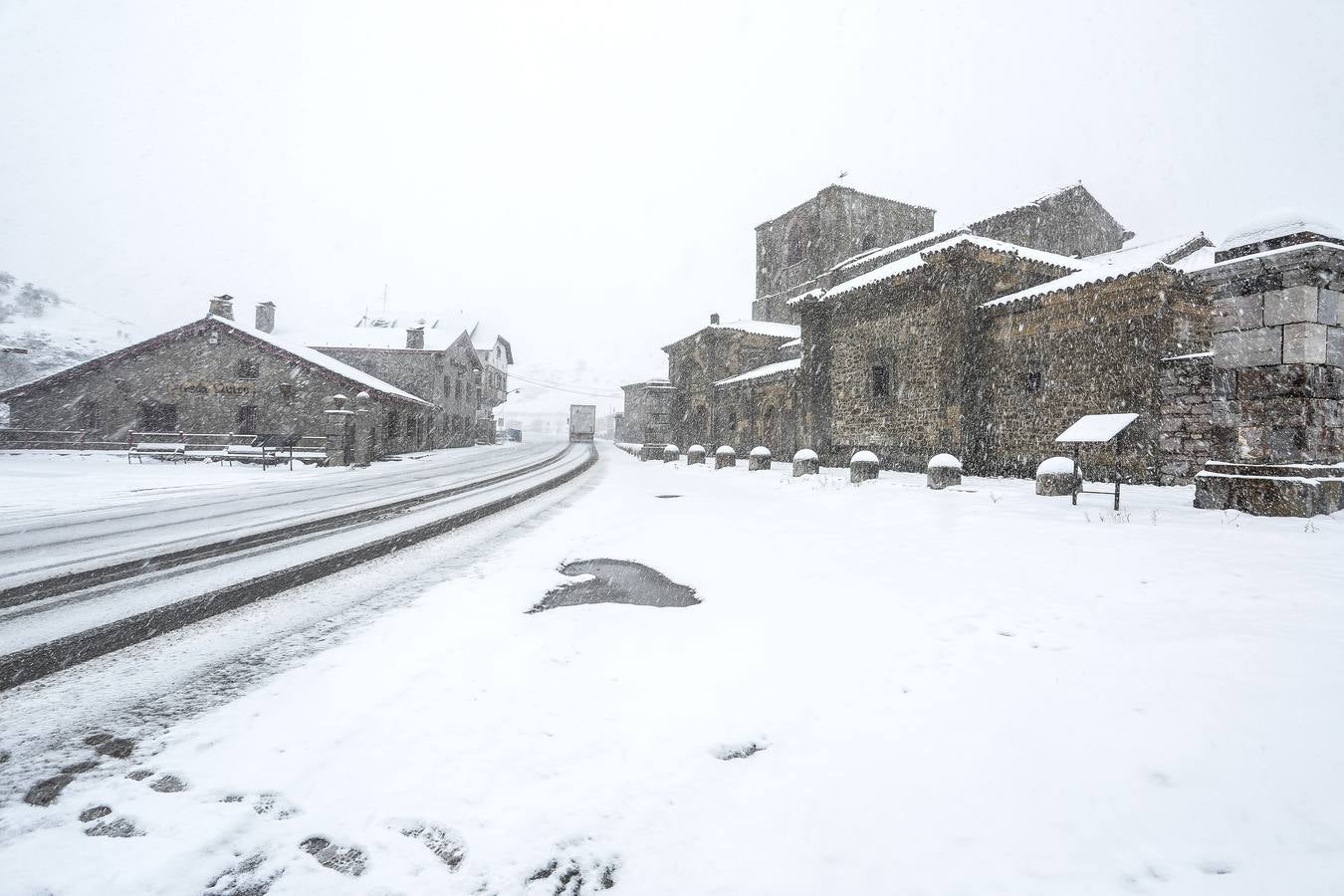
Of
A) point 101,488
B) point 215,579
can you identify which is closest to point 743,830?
point 215,579

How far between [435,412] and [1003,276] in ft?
99.1

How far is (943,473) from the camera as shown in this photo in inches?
444

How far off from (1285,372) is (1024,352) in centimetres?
781

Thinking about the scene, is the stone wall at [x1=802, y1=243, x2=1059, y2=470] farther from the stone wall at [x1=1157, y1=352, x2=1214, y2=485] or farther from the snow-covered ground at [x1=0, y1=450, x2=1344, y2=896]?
the snow-covered ground at [x1=0, y1=450, x2=1344, y2=896]

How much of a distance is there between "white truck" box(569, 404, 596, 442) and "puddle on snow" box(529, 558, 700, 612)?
44024mm

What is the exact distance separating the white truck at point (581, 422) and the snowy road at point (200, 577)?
128 feet

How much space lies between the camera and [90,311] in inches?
2290

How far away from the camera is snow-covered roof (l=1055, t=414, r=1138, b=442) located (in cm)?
739

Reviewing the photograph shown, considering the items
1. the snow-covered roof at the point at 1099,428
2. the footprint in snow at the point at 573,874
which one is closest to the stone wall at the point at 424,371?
the snow-covered roof at the point at 1099,428

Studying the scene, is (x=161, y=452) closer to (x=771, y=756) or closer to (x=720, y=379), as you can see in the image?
(x=720, y=379)

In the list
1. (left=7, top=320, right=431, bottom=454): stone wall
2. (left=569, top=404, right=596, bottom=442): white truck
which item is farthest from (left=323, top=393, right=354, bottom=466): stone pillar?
(left=569, top=404, right=596, bottom=442): white truck

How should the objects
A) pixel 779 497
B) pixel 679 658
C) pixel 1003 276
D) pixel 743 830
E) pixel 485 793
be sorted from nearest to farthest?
pixel 743 830 < pixel 485 793 < pixel 679 658 < pixel 779 497 < pixel 1003 276

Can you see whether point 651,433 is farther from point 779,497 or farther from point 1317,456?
point 1317,456

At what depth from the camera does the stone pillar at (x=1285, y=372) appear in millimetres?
6312
